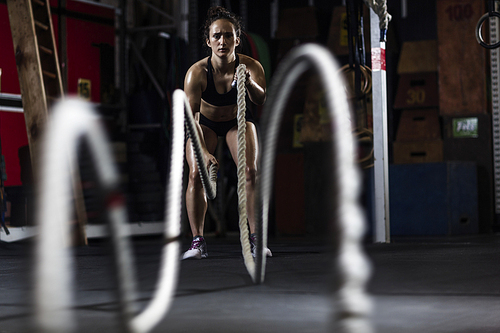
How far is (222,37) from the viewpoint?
345 centimetres

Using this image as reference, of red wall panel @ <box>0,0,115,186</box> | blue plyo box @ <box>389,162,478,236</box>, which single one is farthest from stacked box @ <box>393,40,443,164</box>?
red wall panel @ <box>0,0,115,186</box>

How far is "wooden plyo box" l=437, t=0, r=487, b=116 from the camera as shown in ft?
22.3

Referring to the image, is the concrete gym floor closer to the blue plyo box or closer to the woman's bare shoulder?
the woman's bare shoulder

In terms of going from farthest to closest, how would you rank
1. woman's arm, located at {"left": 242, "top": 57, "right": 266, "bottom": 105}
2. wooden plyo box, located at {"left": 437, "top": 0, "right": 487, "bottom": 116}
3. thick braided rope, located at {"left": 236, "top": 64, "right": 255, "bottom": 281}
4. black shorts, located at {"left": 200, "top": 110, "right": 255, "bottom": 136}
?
wooden plyo box, located at {"left": 437, "top": 0, "right": 487, "bottom": 116} < black shorts, located at {"left": 200, "top": 110, "right": 255, "bottom": 136} < woman's arm, located at {"left": 242, "top": 57, "right": 266, "bottom": 105} < thick braided rope, located at {"left": 236, "top": 64, "right": 255, "bottom": 281}

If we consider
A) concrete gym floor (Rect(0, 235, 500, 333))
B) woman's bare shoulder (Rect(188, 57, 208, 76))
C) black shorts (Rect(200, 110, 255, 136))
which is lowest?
concrete gym floor (Rect(0, 235, 500, 333))

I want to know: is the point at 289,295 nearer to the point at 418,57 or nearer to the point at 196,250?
the point at 196,250

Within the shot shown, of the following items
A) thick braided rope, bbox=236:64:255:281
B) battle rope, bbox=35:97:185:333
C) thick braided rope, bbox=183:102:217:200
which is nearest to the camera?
battle rope, bbox=35:97:185:333

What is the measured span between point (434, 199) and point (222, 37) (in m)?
3.73

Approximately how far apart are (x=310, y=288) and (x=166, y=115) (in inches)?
192

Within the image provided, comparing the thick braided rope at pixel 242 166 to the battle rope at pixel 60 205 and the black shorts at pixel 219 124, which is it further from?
the battle rope at pixel 60 205

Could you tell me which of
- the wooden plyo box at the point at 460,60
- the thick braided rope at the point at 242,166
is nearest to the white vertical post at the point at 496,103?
the wooden plyo box at the point at 460,60

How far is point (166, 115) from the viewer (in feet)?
22.8

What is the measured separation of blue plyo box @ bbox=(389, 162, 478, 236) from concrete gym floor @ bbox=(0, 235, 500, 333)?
294 cm

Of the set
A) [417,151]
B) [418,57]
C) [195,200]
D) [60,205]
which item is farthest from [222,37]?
[418,57]
